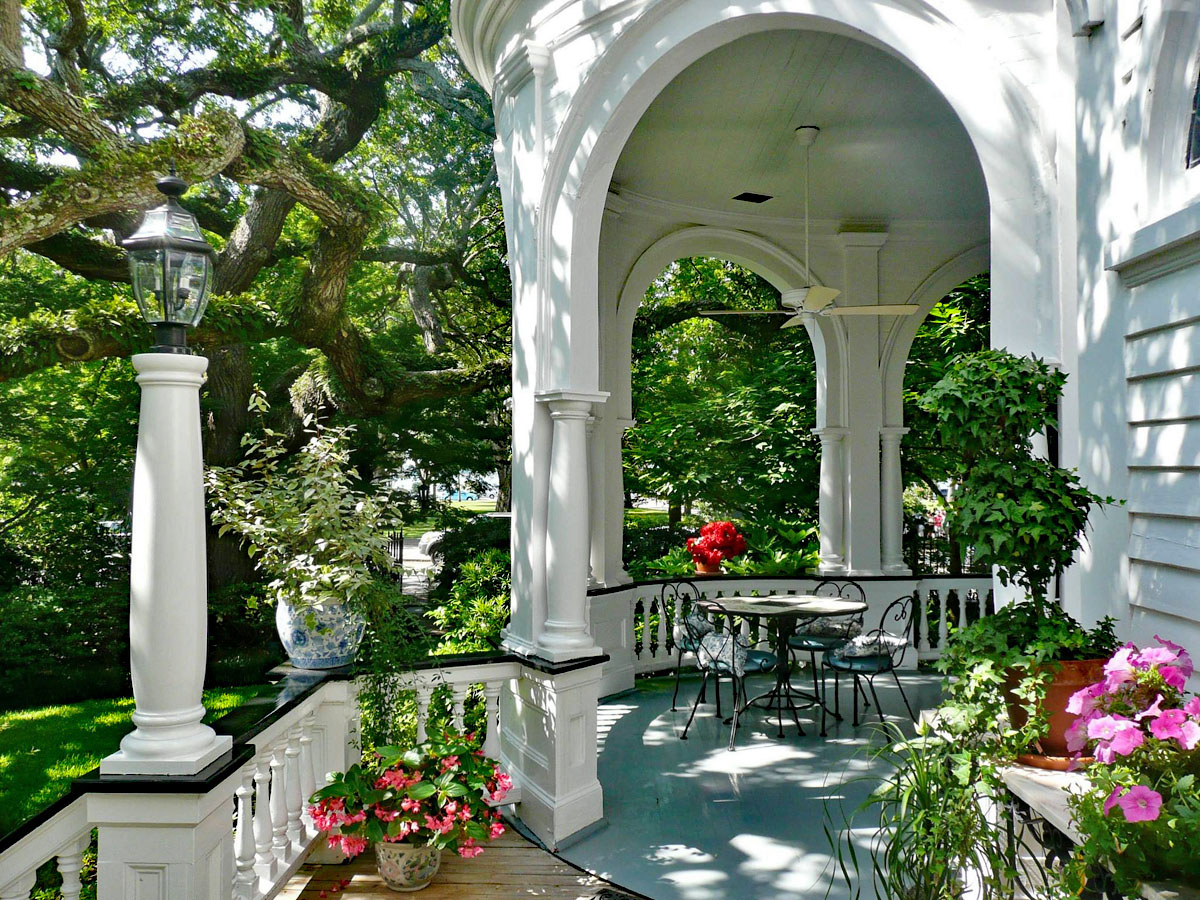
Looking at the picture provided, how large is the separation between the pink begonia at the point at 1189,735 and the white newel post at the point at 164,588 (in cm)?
271

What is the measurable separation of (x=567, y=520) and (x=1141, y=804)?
2907 mm

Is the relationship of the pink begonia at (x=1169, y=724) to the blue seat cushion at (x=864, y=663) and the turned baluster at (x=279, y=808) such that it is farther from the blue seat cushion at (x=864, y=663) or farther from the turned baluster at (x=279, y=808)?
the blue seat cushion at (x=864, y=663)

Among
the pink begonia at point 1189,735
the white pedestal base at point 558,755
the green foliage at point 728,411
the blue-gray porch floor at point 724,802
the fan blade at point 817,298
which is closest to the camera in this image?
the pink begonia at point 1189,735

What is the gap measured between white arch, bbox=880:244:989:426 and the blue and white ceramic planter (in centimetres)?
598

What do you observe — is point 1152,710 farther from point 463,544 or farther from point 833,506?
point 463,544

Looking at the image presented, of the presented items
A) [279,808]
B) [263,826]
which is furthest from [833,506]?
[263,826]

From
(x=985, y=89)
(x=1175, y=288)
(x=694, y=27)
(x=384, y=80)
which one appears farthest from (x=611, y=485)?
(x=384, y=80)

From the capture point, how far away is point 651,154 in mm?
6258

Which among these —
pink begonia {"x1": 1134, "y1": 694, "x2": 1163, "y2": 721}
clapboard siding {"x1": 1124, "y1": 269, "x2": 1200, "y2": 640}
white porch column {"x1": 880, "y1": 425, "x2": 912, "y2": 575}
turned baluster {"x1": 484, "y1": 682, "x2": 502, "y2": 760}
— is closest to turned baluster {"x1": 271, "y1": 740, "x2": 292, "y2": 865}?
turned baluster {"x1": 484, "y1": 682, "x2": 502, "y2": 760}

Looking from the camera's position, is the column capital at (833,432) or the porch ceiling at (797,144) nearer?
the porch ceiling at (797,144)

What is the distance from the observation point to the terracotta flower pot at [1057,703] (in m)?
2.52

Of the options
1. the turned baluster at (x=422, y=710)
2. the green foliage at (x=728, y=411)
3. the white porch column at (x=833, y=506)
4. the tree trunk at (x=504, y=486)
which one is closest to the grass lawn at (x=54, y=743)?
the turned baluster at (x=422, y=710)

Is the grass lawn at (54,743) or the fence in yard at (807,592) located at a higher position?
the fence in yard at (807,592)

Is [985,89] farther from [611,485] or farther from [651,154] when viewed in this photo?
[611,485]
